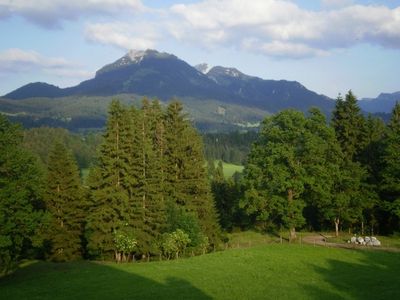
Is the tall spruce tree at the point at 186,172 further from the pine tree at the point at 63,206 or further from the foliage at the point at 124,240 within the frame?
the pine tree at the point at 63,206

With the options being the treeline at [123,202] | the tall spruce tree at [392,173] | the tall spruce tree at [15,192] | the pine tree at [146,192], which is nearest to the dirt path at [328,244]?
the tall spruce tree at [392,173]

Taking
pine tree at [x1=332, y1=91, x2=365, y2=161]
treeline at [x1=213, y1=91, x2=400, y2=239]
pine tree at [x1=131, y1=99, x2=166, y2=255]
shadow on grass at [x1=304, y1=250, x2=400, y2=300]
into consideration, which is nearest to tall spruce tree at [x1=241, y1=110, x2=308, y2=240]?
treeline at [x1=213, y1=91, x2=400, y2=239]

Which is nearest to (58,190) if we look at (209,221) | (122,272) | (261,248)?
(122,272)

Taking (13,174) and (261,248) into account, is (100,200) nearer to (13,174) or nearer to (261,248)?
(13,174)

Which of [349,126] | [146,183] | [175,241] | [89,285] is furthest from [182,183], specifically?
[349,126]

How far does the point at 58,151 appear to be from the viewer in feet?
159

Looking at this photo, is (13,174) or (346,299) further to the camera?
(13,174)

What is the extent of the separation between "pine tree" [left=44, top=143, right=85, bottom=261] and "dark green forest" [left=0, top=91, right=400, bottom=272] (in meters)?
0.11

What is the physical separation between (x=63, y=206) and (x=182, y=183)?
13.6 meters

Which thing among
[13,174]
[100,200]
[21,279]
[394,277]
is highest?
[13,174]

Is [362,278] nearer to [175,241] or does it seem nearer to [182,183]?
[175,241]

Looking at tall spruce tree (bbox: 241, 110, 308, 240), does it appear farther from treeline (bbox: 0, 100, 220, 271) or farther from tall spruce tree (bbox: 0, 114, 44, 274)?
tall spruce tree (bbox: 0, 114, 44, 274)

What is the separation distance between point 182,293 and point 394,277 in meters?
15.5

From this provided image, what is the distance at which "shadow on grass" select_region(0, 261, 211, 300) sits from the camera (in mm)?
29375
